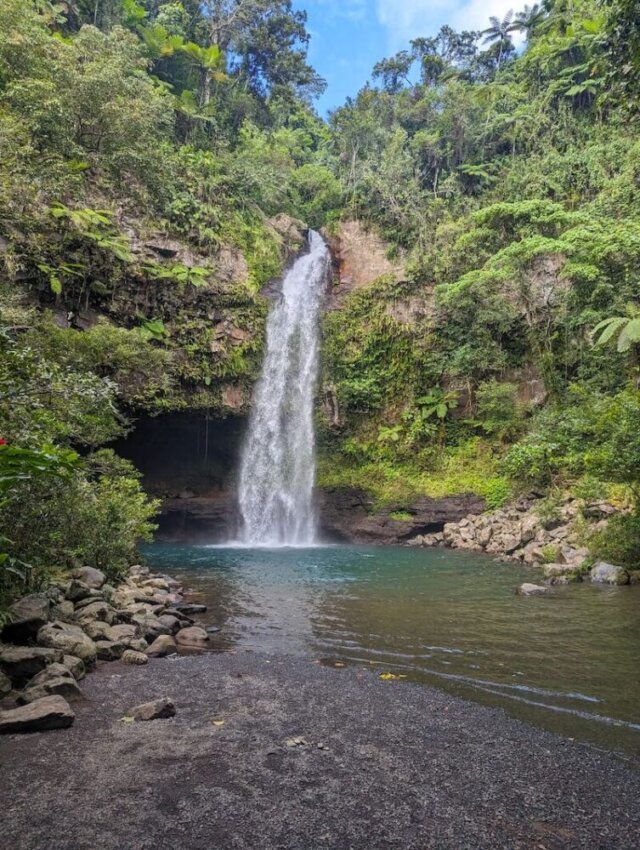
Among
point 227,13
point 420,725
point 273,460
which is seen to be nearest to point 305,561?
point 273,460

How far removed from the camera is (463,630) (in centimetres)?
763

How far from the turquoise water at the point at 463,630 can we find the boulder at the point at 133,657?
116 cm

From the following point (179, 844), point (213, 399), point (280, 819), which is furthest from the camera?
point (213, 399)

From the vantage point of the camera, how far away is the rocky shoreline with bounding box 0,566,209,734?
166 inches

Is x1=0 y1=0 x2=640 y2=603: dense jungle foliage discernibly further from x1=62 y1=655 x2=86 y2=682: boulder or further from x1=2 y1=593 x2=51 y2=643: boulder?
x1=62 y1=655 x2=86 y2=682: boulder

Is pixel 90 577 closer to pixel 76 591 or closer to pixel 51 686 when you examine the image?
pixel 76 591

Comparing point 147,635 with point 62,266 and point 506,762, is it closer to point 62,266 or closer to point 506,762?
point 506,762

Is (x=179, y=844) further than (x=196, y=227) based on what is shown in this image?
No

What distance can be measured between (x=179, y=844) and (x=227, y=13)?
129ft

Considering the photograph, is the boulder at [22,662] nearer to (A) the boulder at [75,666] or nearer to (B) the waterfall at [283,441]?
(A) the boulder at [75,666]

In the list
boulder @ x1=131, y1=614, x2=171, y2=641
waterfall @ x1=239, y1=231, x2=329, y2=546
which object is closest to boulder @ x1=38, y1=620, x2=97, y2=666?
boulder @ x1=131, y1=614, x2=171, y2=641

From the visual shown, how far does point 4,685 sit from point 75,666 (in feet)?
2.69

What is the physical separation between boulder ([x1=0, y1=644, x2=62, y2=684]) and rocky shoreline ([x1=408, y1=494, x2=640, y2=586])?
10.0 meters

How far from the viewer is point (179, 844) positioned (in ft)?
8.59
